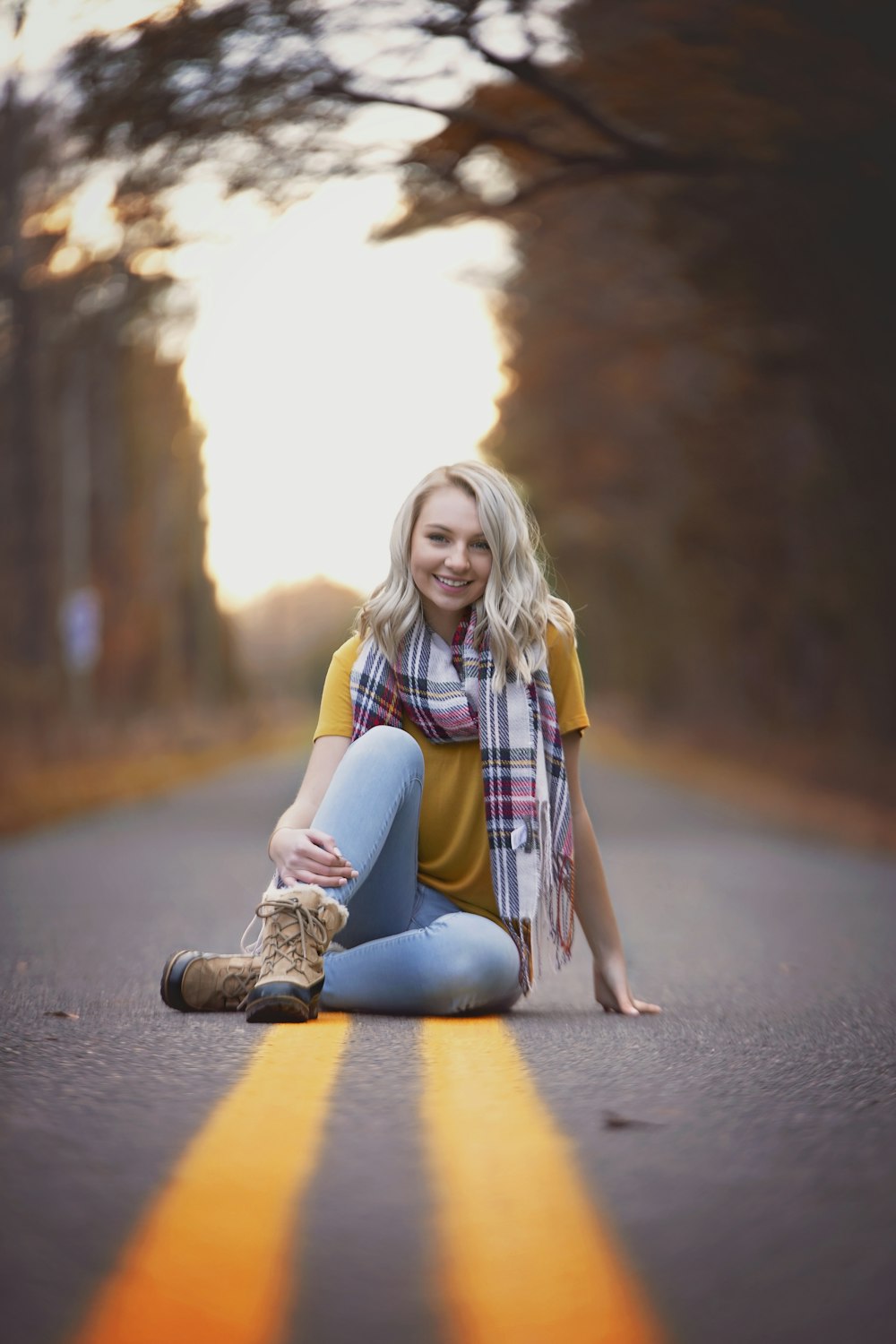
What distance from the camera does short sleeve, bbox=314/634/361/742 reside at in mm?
4293

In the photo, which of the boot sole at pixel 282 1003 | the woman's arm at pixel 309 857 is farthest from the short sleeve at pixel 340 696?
the boot sole at pixel 282 1003

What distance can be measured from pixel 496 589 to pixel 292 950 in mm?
1064

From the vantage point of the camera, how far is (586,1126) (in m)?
2.98

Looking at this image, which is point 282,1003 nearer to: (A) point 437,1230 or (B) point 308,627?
(A) point 437,1230

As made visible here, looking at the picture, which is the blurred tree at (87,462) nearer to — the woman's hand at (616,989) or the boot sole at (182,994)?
the boot sole at (182,994)

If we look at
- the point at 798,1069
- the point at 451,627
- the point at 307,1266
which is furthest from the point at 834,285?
the point at 307,1266

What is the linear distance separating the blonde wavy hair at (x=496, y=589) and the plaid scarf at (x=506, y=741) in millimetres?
45

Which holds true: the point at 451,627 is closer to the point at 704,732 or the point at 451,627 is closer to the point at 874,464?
the point at 874,464

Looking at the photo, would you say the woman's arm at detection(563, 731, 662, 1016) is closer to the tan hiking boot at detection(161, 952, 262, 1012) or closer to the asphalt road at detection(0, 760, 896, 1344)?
the asphalt road at detection(0, 760, 896, 1344)

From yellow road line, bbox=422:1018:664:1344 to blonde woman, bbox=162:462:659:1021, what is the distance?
72cm

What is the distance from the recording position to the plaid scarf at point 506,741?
13.5 feet

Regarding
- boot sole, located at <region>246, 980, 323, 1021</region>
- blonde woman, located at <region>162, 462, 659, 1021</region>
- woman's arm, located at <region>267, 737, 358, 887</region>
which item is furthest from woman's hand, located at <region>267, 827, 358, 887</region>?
boot sole, located at <region>246, 980, 323, 1021</region>

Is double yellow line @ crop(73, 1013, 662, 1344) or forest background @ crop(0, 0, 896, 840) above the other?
forest background @ crop(0, 0, 896, 840)

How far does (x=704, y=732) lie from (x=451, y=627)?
27336 millimetres
